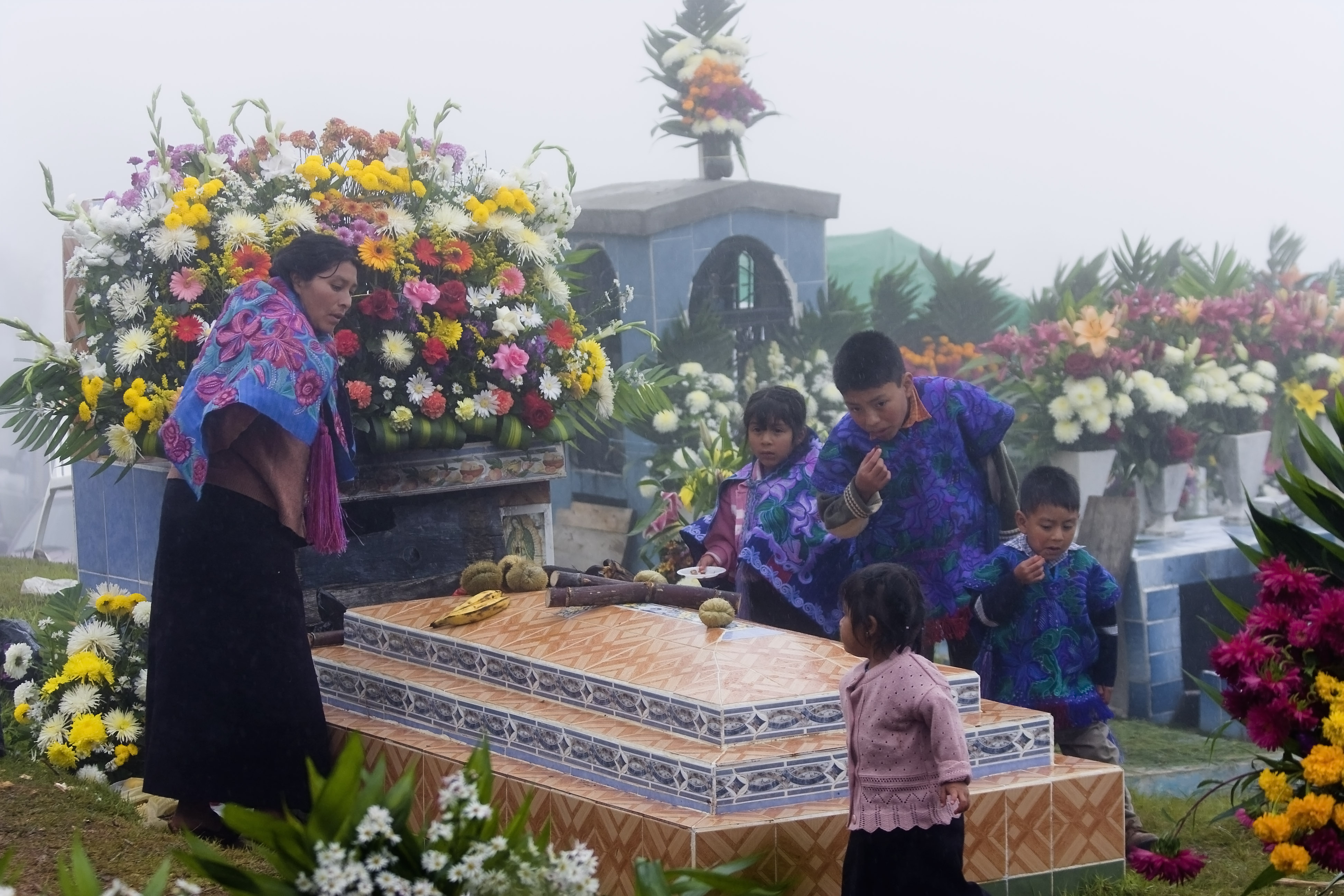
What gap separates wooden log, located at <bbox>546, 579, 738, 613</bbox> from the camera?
4828mm

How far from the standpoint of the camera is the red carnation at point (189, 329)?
5.27 m

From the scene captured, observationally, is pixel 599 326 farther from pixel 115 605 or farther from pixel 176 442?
pixel 176 442

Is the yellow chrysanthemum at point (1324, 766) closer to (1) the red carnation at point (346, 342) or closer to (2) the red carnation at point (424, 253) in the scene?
(1) the red carnation at point (346, 342)

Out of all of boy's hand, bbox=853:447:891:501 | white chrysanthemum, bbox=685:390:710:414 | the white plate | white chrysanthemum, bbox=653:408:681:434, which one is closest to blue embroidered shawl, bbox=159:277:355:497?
the white plate

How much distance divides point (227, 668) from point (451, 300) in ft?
5.72

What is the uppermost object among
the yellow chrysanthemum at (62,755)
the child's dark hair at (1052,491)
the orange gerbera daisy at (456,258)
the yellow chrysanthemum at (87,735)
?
the orange gerbera daisy at (456,258)

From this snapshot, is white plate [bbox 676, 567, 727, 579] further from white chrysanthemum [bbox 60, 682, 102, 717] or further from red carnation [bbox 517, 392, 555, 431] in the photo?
white chrysanthemum [bbox 60, 682, 102, 717]

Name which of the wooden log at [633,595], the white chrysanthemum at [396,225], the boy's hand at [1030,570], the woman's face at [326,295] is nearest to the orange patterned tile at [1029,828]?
the boy's hand at [1030,570]

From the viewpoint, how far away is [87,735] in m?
5.25

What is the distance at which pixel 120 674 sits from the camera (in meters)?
5.47

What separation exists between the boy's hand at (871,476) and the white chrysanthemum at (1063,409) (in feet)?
10.0

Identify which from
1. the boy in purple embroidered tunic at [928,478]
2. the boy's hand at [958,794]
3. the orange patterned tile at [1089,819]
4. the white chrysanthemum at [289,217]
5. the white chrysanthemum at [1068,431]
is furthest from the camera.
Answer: the white chrysanthemum at [1068,431]

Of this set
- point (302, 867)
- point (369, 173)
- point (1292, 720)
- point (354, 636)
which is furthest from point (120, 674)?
point (1292, 720)

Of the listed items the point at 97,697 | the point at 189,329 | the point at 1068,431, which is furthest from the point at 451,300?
the point at 1068,431
